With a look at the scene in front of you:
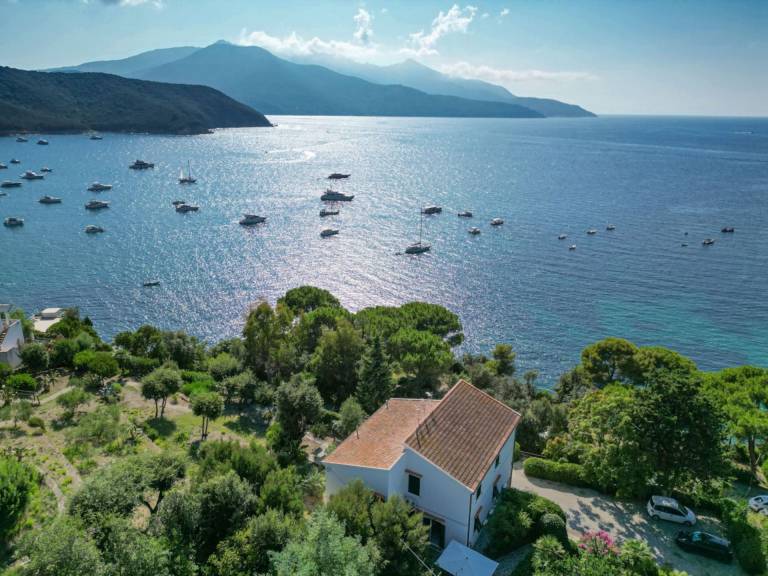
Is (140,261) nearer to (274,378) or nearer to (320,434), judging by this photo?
(274,378)

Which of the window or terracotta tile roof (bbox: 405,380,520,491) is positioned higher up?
terracotta tile roof (bbox: 405,380,520,491)

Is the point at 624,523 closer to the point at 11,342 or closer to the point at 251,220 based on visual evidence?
the point at 11,342

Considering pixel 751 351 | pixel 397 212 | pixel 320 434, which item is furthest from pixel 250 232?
pixel 751 351

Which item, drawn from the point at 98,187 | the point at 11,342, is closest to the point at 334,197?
the point at 98,187

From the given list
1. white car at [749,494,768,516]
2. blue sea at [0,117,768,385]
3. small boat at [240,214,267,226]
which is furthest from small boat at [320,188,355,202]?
white car at [749,494,768,516]

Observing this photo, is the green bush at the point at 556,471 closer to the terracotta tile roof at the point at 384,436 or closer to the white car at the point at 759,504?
the terracotta tile roof at the point at 384,436

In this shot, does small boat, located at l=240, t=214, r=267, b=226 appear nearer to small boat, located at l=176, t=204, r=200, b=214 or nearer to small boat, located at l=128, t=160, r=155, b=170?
small boat, located at l=176, t=204, r=200, b=214
